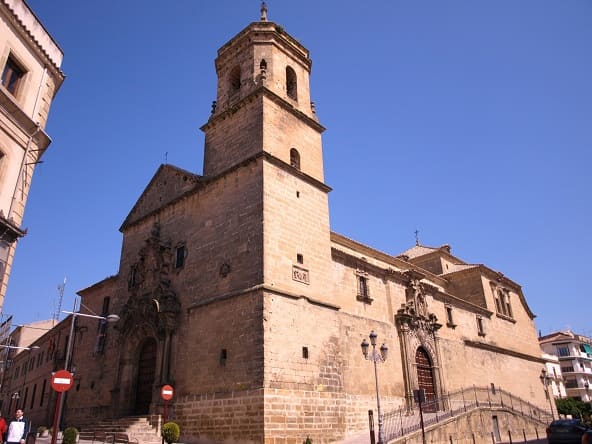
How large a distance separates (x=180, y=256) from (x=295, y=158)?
658 cm

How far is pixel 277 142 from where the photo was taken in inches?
729

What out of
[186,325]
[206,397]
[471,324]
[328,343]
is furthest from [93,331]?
[471,324]

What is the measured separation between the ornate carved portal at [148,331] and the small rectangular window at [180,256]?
43 centimetres

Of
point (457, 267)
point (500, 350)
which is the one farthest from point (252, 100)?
point (500, 350)

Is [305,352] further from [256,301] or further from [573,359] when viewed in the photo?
[573,359]

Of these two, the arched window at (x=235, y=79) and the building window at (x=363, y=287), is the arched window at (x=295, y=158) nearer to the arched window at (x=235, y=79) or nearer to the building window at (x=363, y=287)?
the arched window at (x=235, y=79)

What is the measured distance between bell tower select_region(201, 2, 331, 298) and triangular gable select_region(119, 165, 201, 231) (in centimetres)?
125

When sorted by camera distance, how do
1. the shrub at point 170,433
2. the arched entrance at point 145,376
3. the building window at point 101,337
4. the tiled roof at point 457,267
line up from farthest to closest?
1. the tiled roof at point 457,267
2. the building window at point 101,337
3. the arched entrance at point 145,376
4. the shrub at point 170,433

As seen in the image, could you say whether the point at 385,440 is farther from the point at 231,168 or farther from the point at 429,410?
the point at 231,168

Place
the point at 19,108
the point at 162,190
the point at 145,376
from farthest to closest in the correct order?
the point at 162,190, the point at 145,376, the point at 19,108

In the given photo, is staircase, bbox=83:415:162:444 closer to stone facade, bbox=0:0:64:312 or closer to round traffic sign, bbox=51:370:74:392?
round traffic sign, bbox=51:370:74:392

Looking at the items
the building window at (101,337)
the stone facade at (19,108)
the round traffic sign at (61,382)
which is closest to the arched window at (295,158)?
the stone facade at (19,108)

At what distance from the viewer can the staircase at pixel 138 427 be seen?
15850mm

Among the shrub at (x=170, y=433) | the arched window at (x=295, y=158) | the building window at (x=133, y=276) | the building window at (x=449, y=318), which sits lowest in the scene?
the shrub at (x=170, y=433)
